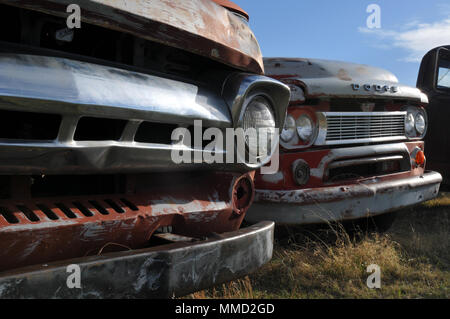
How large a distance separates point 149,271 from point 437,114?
434 cm

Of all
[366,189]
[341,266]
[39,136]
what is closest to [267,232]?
[39,136]

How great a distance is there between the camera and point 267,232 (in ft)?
5.69

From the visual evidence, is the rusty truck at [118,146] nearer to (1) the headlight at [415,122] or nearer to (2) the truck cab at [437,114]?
(1) the headlight at [415,122]

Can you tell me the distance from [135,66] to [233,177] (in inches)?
25.6

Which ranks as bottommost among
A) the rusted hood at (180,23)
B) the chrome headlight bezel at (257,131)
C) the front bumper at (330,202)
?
the front bumper at (330,202)

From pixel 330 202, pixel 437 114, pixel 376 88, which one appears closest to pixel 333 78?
pixel 376 88

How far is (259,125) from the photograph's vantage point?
5.86 feet

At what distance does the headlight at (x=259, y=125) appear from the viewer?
5.74 ft

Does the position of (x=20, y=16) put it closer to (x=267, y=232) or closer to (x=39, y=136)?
(x=39, y=136)

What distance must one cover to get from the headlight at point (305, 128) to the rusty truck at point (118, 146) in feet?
3.04

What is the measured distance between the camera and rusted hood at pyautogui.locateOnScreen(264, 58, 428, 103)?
2711 millimetres

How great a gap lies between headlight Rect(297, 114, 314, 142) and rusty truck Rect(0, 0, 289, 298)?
925 millimetres

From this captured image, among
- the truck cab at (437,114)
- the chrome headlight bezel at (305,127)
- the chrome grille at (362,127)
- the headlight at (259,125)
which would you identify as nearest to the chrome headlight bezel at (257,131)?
the headlight at (259,125)

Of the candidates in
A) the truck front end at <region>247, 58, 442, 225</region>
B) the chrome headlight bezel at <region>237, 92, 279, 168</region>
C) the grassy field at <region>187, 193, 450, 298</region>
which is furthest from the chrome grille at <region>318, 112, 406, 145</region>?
the chrome headlight bezel at <region>237, 92, 279, 168</region>
